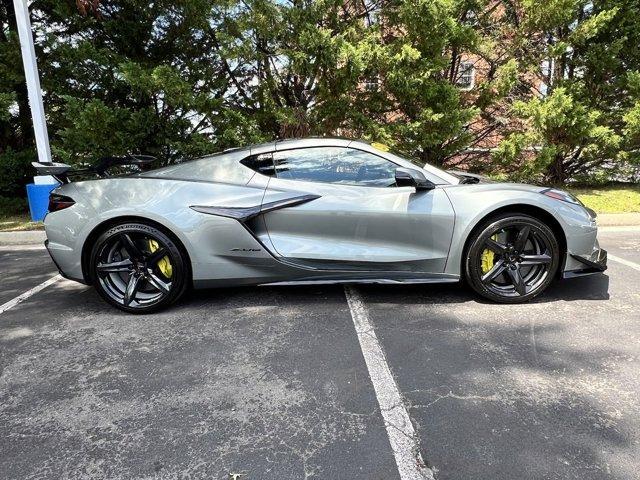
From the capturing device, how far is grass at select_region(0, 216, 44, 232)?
22.2 feet

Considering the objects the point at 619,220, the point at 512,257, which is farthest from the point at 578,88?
the point at 512,257

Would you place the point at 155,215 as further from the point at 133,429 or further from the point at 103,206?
the point at 133,429

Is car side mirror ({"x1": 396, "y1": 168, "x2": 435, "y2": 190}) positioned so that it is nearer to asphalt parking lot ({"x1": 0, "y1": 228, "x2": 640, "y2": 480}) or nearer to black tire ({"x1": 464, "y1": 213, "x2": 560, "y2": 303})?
black tire ({"x1": 464, "y1": 213, "x2": 560, "y2": 303})

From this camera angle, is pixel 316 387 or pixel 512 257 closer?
pixel 316 387

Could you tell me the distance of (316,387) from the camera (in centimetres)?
252

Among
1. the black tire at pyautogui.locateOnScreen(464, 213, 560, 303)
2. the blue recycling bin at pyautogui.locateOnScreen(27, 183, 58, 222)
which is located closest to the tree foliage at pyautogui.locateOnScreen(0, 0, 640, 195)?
the blue recycling bin at pyautogui.locateOnScreen(27, 183, 58, 222)

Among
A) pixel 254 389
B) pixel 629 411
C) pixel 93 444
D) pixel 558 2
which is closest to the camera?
pixel 93 444

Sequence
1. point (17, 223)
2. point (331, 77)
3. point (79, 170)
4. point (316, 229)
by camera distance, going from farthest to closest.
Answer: point (331, 77)
point (17, 223)
point (79, 170)
point (316, 229)

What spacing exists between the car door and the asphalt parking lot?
0.40m

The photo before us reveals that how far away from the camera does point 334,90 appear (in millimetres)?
7598

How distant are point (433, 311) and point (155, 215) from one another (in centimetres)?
227

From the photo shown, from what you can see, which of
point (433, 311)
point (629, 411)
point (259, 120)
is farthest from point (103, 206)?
point (259, 120)

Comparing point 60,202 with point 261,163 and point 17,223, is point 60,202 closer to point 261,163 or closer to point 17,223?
point 261,163

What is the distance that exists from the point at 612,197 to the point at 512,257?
5674 mm
